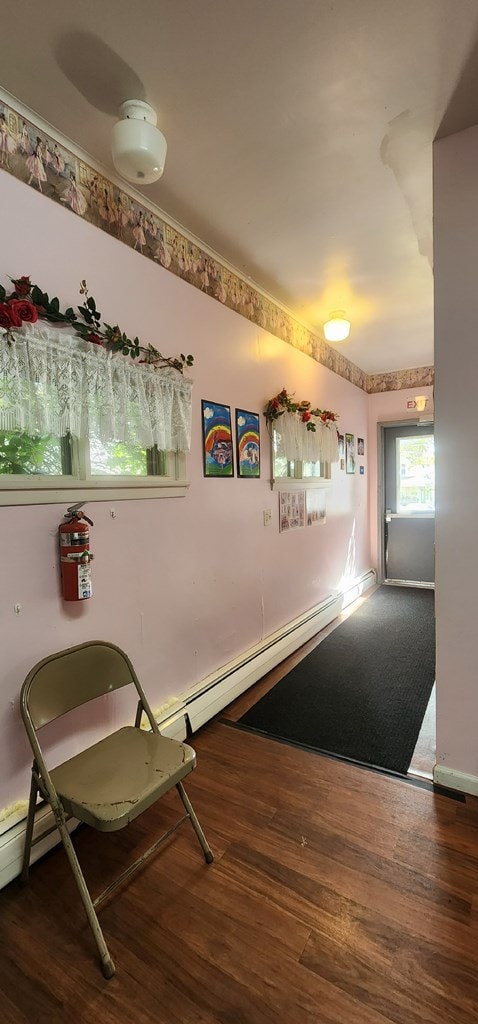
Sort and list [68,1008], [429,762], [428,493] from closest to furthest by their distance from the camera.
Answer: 1. [68,1008]
2. [429,762]
3. [428,493]

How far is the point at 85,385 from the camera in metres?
1.64

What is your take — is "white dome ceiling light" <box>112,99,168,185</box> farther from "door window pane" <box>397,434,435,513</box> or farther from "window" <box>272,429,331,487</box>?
"door window pane" <box>397,434,435,513</box>

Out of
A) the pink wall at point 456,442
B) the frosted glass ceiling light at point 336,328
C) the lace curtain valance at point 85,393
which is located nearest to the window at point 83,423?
the lace curtain valance at point 85,393

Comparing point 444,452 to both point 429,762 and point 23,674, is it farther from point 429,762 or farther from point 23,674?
point 23,674

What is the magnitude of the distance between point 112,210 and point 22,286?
699 mm

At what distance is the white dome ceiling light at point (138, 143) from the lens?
55.2 inches

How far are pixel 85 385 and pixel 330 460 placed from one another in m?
2.79

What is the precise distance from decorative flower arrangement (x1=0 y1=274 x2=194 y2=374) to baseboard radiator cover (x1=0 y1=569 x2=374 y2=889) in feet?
5.46

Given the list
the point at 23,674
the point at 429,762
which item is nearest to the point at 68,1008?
the point at 23,674

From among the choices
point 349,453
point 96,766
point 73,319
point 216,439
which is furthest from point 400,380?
point 96,766

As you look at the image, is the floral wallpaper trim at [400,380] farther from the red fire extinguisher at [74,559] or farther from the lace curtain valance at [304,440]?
the red fire extinguisher at [74,559]

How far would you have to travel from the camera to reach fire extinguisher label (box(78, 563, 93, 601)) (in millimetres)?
1614

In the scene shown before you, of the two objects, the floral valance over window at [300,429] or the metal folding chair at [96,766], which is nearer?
the metal folding chair at [96,766]

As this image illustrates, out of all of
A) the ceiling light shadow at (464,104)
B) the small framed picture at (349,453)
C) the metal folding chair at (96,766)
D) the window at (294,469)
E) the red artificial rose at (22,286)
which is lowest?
the metal folding chair at (96,766)
